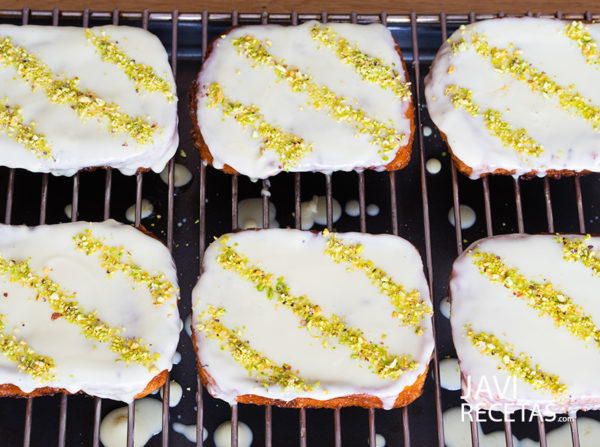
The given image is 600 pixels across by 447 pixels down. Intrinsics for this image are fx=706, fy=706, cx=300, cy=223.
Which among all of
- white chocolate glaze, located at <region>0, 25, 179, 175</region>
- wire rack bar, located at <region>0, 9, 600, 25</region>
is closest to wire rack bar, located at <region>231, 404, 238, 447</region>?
white chocolate glaze, located at <region>0, 25, 179, 175</region>

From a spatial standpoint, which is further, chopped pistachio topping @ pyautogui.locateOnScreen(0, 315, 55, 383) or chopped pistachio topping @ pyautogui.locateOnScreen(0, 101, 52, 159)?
chopped pistachio topping @ pyautogui.locateOnScreen(0, 101, 52, 159)

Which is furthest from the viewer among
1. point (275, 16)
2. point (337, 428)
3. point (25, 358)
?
point (275, 16)

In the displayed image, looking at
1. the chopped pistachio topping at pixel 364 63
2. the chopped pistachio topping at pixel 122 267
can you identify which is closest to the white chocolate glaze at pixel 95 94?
the chopped pistachio topping at pixel 122 267

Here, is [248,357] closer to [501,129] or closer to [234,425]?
[234,425]

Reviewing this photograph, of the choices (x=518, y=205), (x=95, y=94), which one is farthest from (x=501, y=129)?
(x=95, y=94)

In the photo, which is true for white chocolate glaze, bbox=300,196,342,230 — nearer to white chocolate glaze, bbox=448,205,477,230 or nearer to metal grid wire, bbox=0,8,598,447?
metal grid wire, bbox=0,8,598,447

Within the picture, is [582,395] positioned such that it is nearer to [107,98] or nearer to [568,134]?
[568,134]

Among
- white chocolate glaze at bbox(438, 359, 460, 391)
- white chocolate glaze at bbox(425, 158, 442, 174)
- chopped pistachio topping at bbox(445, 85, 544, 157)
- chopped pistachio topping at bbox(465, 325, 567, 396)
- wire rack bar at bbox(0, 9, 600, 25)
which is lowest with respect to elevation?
white chocolate glaze at bbox(438, 359, 460, 391)
